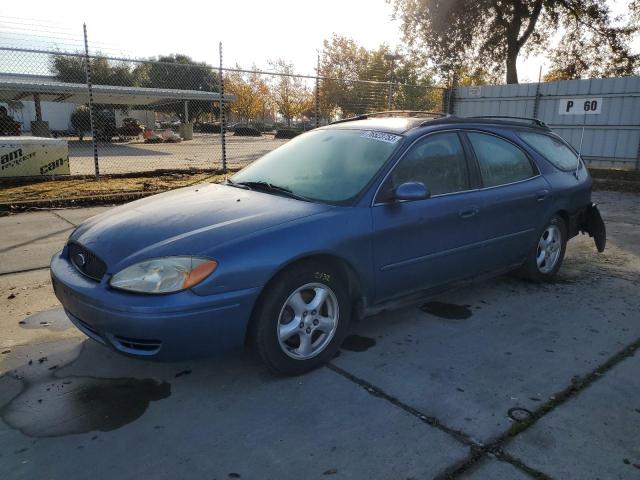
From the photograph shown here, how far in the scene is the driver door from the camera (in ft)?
10.7

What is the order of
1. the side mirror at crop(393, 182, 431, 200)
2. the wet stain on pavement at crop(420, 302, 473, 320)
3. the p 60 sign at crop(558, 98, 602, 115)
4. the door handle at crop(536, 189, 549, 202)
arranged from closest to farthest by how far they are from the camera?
the side mirror at crop(393, 182, 431, 200) < the wet stain on pavement at crop(420, 302, 473, 320) < the door handle at crop(536, 189, 549, 202) < the p 60 sign at crop(558, 98, 602, 115)

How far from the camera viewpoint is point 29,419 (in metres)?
2.51

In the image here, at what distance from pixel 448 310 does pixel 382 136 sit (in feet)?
5.02

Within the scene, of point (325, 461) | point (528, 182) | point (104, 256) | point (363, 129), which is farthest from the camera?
point (528, 182)

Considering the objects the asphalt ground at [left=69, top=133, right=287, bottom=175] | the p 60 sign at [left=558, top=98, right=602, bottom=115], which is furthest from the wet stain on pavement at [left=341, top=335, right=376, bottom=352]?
the p 60 sign at [left=558, top=98, right=602, bottom=115]

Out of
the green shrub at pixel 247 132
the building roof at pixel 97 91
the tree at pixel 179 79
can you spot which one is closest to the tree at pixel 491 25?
the building roof at pixel 97 91

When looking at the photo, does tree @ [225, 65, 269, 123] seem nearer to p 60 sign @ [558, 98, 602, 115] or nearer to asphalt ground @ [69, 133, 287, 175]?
asphalt ground @ [69, 133, 287, 175]

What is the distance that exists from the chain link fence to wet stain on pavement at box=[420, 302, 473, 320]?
24.7ft

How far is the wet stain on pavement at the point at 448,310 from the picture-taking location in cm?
389

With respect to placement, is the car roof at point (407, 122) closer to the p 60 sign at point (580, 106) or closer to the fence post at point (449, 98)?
the p 60 sign at point (580, 106)

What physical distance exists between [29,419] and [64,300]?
699mm

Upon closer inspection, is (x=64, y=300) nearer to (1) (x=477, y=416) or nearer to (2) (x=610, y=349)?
(1) (x=477, y=416)

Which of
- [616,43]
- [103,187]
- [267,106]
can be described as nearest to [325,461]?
[103,187]

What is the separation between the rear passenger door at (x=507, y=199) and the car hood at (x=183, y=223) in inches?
61.3
